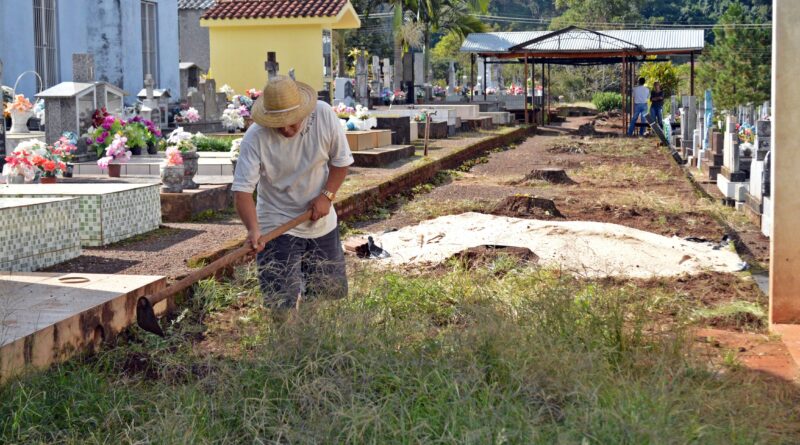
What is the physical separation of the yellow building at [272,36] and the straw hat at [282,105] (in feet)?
76.9

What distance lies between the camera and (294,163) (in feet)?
17.5

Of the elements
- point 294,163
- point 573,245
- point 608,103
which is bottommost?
point 573,245

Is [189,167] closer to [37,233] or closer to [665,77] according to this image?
[37,233]

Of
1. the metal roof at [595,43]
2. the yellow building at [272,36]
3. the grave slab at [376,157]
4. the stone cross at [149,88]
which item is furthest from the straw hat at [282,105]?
the metal roof at [595,43]

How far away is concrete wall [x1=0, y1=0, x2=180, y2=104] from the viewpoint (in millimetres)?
18141

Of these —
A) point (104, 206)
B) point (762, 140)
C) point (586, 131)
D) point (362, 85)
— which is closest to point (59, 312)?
point (104, 206)

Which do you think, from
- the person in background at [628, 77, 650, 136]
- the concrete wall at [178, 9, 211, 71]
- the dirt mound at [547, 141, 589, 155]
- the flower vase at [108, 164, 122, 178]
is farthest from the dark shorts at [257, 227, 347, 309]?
the concrete wall at [178, 9, 211, 71]

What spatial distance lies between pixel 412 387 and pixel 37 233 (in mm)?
3858

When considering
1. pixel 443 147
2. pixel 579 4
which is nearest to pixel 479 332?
pixel 443 147

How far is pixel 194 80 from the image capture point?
87.2ft

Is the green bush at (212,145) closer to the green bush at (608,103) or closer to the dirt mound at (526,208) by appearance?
the dirt mound at (526,208)

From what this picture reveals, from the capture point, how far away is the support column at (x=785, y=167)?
20.1 ft

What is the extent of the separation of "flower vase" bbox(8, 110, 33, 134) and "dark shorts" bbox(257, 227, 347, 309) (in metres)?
12.2

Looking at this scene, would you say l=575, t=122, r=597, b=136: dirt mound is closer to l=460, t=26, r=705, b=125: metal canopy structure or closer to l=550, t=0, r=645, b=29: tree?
l=460, t=26, r=705, b=125: metal canopy structure
